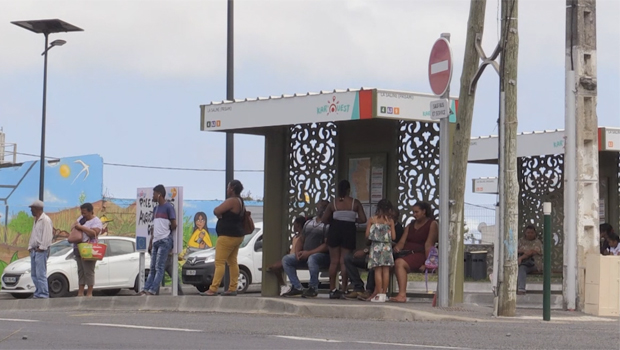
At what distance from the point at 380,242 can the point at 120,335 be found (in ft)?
18.2

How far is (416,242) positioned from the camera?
15508 mm

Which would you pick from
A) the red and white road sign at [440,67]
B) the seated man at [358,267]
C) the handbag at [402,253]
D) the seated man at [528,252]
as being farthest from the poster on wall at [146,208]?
the seated man at [528,252]

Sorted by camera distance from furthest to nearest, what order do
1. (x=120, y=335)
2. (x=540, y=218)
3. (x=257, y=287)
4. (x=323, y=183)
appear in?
1. (x=257, y=287)
2. (x=540, y=218)
3. (x=323, y=183)
4. (x=120, y=335)

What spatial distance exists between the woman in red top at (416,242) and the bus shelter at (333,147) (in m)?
0.66

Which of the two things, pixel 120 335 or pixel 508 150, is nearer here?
pixel 120 335

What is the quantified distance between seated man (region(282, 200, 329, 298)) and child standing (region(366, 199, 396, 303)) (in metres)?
1.34

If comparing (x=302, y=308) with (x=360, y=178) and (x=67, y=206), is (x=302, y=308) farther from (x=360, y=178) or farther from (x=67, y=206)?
(x=67, y=206)

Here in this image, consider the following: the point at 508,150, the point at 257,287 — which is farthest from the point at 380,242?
the point at 257,287

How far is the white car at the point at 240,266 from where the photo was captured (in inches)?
943

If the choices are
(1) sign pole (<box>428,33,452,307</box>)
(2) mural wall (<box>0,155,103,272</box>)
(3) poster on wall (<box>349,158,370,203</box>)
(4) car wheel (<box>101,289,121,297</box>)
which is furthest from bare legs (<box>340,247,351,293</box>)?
(2) mural wall (<box>0,155,103,272</box>)

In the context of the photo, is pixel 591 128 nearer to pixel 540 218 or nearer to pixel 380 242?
pixel 380 242

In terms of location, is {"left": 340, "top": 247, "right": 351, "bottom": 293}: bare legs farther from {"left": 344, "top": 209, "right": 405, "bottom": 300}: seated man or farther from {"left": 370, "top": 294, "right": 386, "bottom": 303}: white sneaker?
{"left": 370, "top": 294, "right": 386, "bottom": 303}: white sneaker

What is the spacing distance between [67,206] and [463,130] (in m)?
29.8

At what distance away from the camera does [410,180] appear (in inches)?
648
